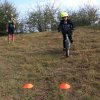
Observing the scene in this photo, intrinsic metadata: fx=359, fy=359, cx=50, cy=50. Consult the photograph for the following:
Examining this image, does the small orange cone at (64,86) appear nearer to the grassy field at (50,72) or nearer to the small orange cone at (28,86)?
the grassy field at (50,72)

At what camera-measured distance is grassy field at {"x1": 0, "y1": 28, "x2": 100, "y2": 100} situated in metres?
8.91

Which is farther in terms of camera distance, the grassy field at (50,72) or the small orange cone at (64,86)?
the small orange cone at (64,86)

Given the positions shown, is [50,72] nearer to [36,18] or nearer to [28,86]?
[28,86]

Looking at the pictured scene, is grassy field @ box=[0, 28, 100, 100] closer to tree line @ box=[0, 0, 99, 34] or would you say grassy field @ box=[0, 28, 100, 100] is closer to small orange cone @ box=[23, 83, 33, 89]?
small orange cone @ box=[23, 83, 33, 89]

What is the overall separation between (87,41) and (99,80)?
718cm

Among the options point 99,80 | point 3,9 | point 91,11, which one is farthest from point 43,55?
point 3,9

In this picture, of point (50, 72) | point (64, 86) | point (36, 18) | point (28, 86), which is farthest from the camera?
point (36, 18)

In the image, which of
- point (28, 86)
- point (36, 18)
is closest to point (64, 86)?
point (28, 86)

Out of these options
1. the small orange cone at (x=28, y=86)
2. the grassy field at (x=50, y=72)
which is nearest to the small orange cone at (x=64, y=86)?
the grassy field at (x=50, y=72)

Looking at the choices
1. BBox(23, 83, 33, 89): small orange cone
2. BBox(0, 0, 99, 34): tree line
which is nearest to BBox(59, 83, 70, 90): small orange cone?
BBox(23, 83, 33, 89): small orange cone

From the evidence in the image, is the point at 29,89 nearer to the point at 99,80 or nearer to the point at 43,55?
the point at 99,80

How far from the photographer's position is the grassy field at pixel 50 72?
29.2ft

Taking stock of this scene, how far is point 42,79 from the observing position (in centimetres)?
1017

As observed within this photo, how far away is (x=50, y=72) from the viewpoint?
10898 millimetres
